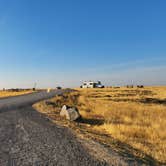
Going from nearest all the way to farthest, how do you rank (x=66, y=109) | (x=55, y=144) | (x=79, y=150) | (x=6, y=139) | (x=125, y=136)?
1. (x=79, y=150)
2. (x=55, y=144)
3. (x=6, y=139)
4. (x=125, y=136)
5. (x=66, y=109)

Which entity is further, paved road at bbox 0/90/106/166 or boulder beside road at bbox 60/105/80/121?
boulder beside road at bbox 60/105/80/121

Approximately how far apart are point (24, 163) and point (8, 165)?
16.5 inches

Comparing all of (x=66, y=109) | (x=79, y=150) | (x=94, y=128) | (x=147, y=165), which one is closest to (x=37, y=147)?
(x=79, y=150)

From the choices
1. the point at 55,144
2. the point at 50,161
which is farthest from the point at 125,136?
the point at 50,161

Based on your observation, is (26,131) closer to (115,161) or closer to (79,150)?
A: (79,150)

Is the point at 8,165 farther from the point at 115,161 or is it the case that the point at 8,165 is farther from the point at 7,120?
the point at 7,120

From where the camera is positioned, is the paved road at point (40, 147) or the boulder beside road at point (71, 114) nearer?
the paved road at point (40, 147)

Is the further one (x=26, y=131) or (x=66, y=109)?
(x=66, y=109)

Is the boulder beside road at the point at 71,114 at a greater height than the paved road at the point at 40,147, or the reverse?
the boulder beside road at the point at 71,114

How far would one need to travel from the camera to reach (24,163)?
7.29 m

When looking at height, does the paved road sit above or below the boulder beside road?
below

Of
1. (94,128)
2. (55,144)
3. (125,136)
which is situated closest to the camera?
(55,144)

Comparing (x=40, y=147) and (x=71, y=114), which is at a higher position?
(x=71, y=114)

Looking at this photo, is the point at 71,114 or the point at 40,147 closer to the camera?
the point at 40,147
